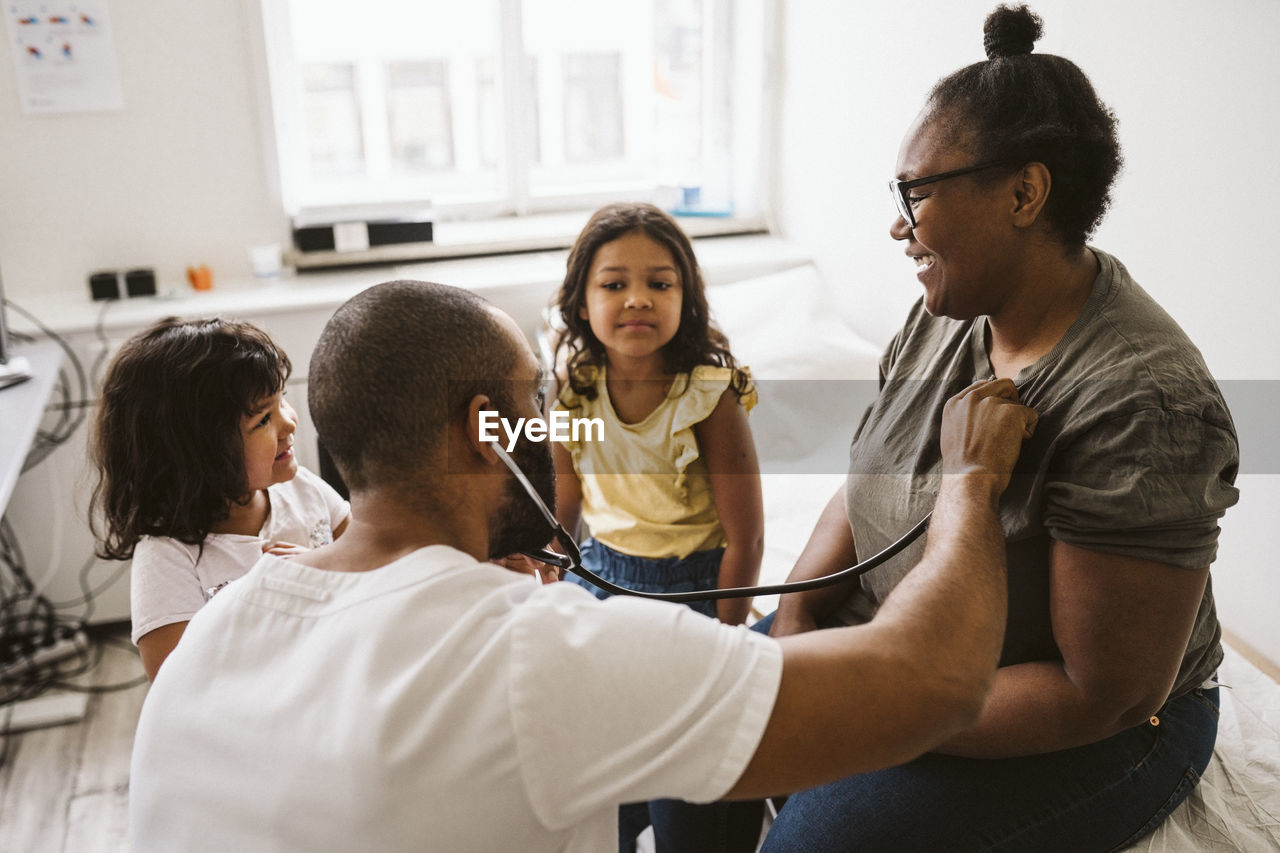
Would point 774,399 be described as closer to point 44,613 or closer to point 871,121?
point 871,121

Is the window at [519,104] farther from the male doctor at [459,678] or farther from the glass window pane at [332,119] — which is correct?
the male doctor at [459,678]

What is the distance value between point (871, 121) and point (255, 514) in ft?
5.58

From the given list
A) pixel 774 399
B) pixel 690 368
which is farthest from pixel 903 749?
pixel 774 399

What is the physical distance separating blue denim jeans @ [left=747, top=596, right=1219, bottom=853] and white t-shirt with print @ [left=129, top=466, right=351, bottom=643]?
726 millimetres

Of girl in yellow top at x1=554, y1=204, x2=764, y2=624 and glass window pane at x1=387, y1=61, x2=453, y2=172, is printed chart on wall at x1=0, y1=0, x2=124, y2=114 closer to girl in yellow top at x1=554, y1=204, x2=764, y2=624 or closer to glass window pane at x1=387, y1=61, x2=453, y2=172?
glass window pane at x1=387, y1=61, x2=453, y2=172

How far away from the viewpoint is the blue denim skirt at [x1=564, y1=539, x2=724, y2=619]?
5.38ft

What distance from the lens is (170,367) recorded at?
1.28 meters

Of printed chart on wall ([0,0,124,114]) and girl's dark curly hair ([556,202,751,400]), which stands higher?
printed chart on wall ([0,0,124,114])

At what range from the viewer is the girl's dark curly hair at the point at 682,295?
5.43ft

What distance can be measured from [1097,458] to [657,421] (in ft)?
2.48

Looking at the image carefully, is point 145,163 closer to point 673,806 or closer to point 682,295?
point 682,295

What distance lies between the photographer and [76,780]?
2.03m

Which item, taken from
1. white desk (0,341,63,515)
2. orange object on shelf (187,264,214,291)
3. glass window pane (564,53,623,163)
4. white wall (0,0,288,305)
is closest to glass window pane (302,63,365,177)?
white wall (0,0,288,305)

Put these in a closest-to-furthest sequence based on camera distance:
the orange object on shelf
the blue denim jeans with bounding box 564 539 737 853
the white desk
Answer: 1. the blue denim jeans with bounding box 564 539 737 853
2. the white desk
3. the orange object on shelf
